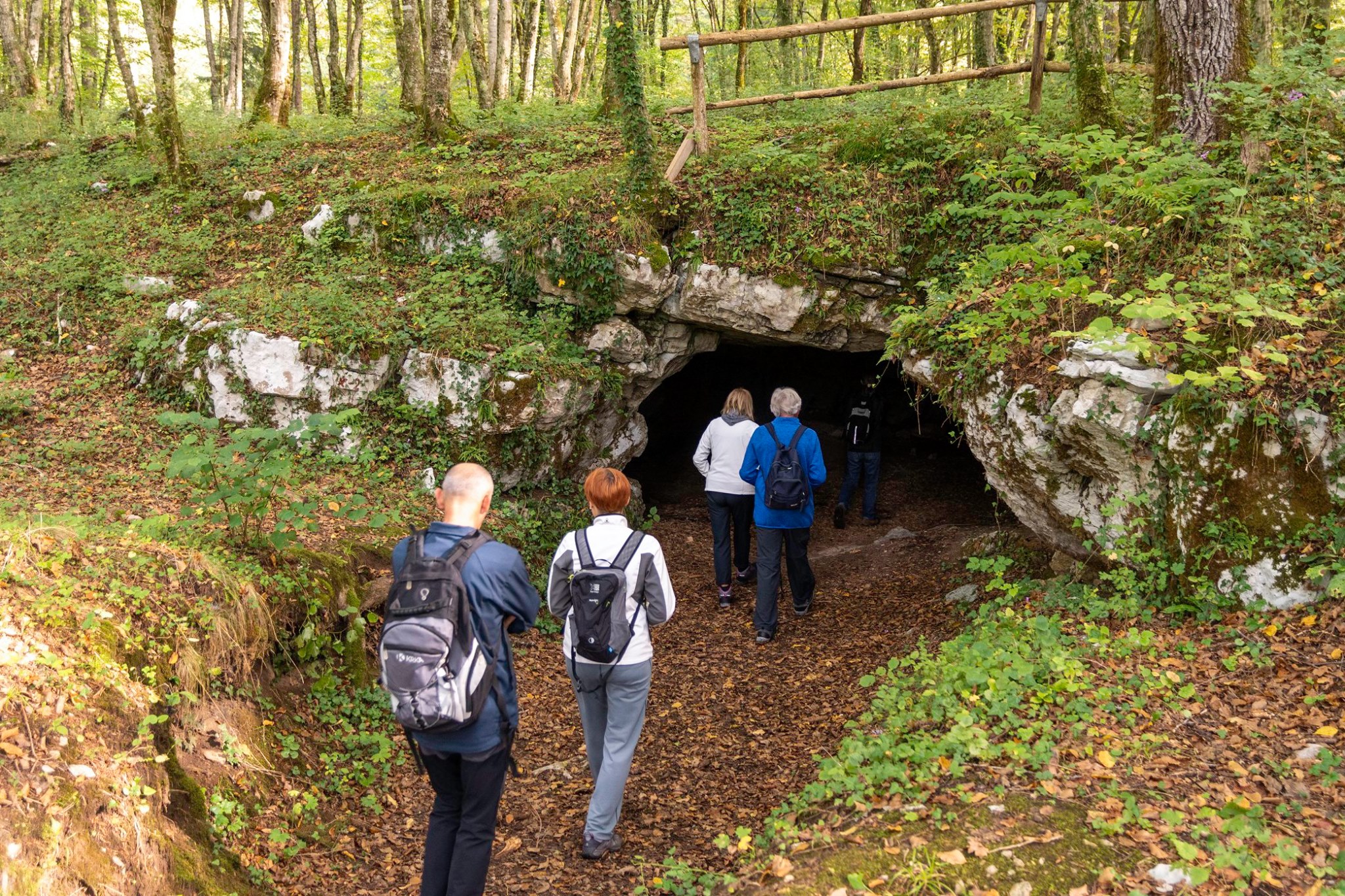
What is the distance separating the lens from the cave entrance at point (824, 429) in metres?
11.1

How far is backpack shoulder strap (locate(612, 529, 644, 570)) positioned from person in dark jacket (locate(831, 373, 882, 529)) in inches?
266

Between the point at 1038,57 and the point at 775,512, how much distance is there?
5766 mm

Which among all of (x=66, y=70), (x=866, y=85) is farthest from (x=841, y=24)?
(x=66, y=70)

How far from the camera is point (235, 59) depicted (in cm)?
1659

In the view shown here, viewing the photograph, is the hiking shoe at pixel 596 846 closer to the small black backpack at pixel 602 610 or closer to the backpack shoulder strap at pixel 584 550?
the small black backpack at pixel 602 610

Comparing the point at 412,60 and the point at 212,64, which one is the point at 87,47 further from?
the point at 412,60

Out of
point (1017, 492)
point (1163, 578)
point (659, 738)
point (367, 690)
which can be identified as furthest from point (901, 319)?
point (367, 690)

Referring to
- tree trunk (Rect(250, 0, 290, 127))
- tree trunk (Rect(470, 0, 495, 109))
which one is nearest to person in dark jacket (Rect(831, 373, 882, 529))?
tree trunk (Rect(470, 0, 495, 109))

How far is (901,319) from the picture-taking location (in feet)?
21.3

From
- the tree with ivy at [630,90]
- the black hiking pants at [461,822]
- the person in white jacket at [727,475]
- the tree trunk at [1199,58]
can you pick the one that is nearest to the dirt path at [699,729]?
the person in white jacket at [727,475]

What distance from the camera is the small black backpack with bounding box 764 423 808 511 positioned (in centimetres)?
612

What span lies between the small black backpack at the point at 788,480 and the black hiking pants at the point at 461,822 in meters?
3.39

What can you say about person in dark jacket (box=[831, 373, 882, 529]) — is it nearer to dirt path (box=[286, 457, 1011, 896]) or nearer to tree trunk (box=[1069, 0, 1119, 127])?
dirt path (box=[286, 457, 1011, 896])

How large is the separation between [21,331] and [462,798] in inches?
364
